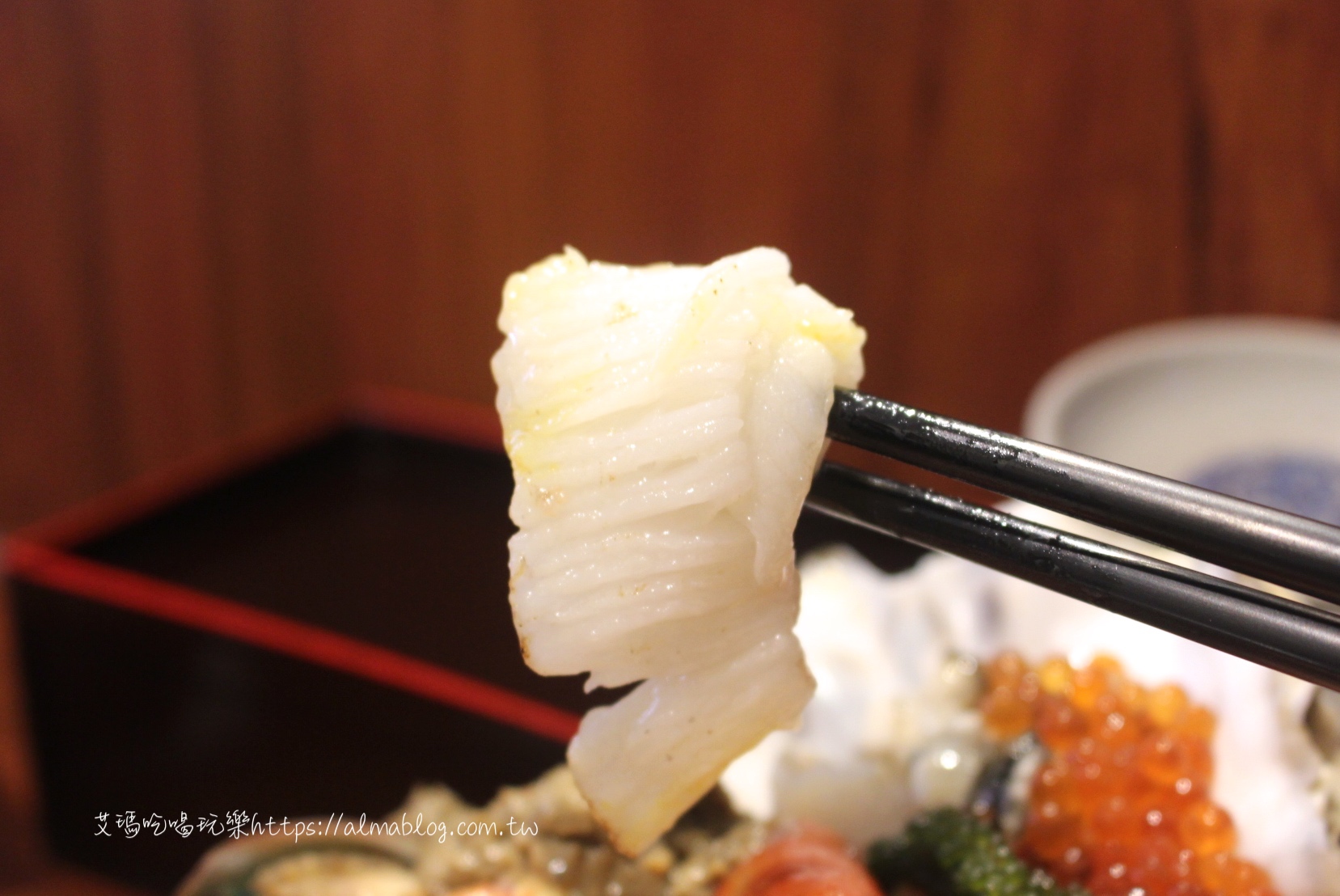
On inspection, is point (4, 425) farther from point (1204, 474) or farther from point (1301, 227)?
point (1301, 227)

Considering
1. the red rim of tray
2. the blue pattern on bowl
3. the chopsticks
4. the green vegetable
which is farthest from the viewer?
the blue pattern on bowl

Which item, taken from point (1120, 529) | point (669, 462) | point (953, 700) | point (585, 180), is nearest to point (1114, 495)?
point (1120, 529)

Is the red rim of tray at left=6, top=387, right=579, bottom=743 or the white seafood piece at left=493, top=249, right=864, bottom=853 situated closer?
the white seafood piece at left=493, top=249, right=864, bottom=853

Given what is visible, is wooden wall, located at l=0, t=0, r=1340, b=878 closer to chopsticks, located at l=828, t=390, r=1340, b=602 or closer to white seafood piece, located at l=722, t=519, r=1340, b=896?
white seafood piece, located at l=722, t=519, r=1340, b=896

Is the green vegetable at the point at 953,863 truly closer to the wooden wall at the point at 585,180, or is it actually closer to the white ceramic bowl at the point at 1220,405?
the white ceramic bowl at the point at 1220,405

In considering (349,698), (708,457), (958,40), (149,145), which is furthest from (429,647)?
(149,145)

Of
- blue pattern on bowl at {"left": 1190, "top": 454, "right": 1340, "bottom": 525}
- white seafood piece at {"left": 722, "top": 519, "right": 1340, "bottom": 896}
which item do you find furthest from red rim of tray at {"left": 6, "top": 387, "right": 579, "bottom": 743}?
blue pattern on bowl at {"left": 1190, "top": 454, "right": 1340, "bottom": 525}

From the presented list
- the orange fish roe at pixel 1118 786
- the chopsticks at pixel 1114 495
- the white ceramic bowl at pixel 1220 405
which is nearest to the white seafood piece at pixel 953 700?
the orange fish roe at pixel 1118 786
